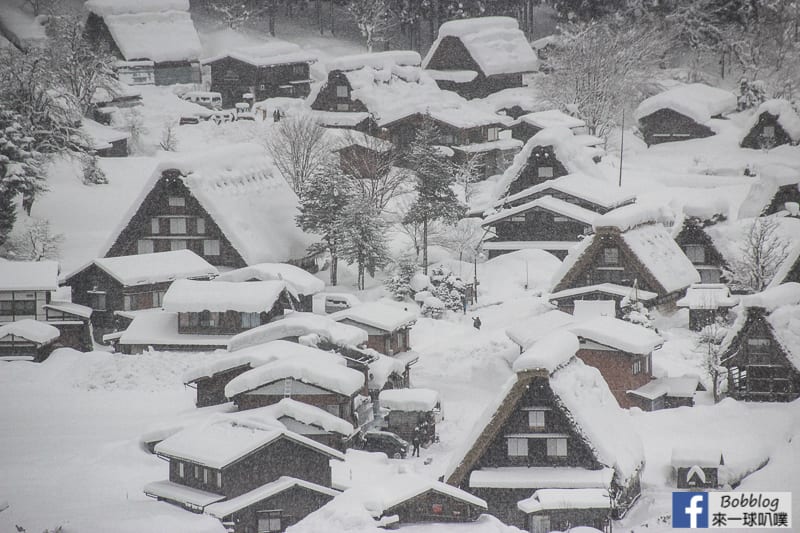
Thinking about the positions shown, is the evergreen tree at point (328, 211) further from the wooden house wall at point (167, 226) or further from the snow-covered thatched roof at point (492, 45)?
the snow-covered thatched roof at point (492, 45)

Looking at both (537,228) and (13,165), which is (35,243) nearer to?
(13,165)

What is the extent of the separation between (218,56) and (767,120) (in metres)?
21.4

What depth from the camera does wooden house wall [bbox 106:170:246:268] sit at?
3597cm

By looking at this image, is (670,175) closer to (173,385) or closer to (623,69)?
(623,69)

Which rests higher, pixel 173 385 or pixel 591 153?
pixel 591 153

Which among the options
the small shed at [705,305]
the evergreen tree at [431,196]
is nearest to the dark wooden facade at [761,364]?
the small shed at [705,305]

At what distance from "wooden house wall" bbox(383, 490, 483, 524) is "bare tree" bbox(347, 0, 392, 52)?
144 ft

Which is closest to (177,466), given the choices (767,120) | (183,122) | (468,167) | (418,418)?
(418,418)

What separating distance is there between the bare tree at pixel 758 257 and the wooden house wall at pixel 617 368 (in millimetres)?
6516

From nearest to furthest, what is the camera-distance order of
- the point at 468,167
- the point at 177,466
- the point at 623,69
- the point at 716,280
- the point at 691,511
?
the point at 691,511, the point at 177,466, the point at 716,280, the point at 468,167, the point at 623,69

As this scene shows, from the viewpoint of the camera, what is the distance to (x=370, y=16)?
205 feet

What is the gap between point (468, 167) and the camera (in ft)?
146

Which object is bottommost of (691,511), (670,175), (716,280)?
(691,511)

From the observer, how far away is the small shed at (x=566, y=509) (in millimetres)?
20672
